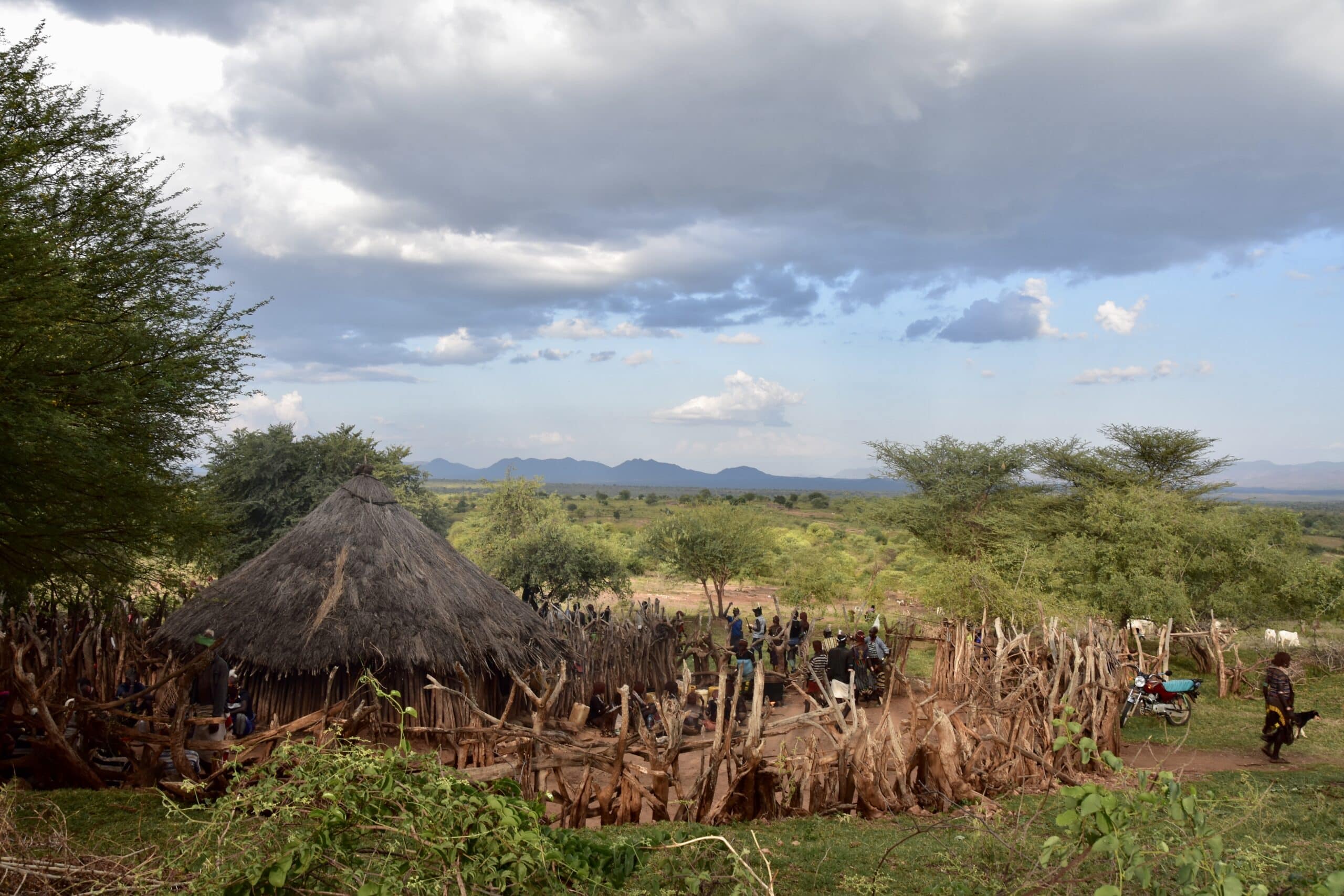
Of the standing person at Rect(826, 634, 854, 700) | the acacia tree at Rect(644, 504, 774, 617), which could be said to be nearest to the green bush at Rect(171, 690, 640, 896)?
the standing person at Rect(826, 634, 854, 700)

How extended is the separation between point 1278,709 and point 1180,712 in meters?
2.75

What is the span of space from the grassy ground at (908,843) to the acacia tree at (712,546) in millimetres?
19054

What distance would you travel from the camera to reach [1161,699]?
13.1 metres

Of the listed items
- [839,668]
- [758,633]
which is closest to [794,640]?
[758,633]

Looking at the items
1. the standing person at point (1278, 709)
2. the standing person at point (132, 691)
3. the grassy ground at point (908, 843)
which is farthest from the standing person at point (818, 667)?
the standing person at point (132, 691)

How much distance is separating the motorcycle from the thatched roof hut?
9254 millimetres

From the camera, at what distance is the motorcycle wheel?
13.1 metres

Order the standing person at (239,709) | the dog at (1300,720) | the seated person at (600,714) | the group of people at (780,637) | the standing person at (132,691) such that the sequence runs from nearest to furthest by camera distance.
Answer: the standing person at (239,709) → the standing person at (132,691) → the dog at (1300,720) → the seated person at (600,714) → the group of people at (780,637)

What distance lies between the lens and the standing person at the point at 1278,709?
1045 cm

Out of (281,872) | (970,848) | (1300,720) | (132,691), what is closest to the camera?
(281,872)

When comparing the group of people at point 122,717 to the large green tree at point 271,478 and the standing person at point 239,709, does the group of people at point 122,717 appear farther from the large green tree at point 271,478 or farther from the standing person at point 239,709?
the large green tree at point 271,478

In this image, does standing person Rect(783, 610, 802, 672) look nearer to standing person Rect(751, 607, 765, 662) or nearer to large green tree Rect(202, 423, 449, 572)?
standing person Rect(751, 607, 765, 662)

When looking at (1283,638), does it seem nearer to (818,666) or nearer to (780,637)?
(780,637)

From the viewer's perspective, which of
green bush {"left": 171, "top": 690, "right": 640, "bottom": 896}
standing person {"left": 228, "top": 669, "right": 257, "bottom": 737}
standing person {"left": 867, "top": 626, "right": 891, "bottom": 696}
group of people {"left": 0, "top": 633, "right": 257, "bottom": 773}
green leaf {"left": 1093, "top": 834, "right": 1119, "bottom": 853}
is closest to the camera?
green leaf {"left": 1093, "top": 834, "right": 1119, "bottom": 853}
